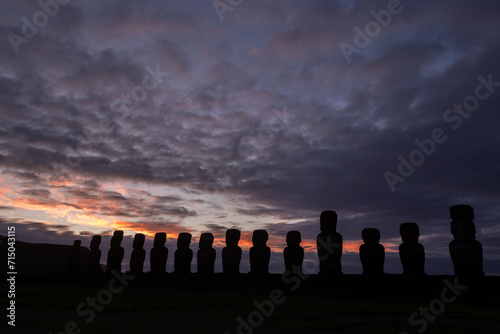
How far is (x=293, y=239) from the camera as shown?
13820mm

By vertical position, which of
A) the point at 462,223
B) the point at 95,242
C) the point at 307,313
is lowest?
the point at 307,313

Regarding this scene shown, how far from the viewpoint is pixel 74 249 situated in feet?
75.2

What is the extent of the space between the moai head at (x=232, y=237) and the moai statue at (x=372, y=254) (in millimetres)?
5143

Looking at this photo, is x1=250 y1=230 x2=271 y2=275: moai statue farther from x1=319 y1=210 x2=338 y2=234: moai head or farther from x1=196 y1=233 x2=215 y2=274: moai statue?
x1=319 y1=210 x2=338 y2=234: moai head

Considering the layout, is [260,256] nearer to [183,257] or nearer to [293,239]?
[293,239]

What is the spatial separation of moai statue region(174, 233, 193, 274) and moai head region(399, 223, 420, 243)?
854cm

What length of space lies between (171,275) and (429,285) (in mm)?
9649

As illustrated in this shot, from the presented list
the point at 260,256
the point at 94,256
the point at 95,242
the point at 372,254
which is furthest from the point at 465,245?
the point at 95,242

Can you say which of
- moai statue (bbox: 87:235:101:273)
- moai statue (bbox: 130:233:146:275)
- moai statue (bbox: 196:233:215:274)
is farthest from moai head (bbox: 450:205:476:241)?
moai statue (bbox: 87:235:101:273)

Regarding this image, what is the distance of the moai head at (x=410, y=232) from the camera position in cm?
1188

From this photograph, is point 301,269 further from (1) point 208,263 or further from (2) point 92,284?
(2) point 92,284

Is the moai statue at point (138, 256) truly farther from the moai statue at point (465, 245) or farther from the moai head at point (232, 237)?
the moai statue at point (465, 245)

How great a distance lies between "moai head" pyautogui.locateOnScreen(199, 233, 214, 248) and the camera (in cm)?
1639

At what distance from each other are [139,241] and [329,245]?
1038 cm
